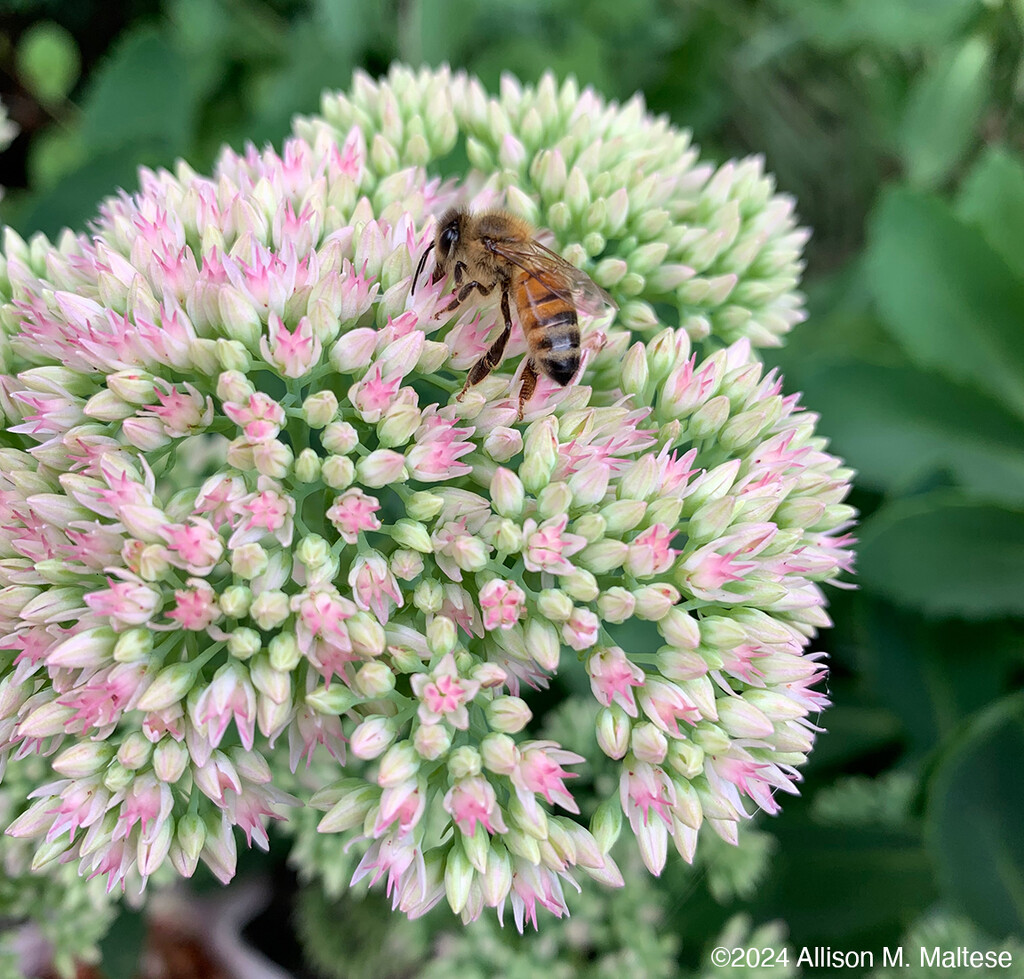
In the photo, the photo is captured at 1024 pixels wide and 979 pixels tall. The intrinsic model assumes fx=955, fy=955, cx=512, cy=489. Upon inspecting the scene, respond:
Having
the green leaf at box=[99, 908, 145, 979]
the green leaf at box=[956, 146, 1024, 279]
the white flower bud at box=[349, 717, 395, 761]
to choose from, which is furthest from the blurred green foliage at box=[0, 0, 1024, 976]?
the white flower bud at box=[349, 717, 395, 761]

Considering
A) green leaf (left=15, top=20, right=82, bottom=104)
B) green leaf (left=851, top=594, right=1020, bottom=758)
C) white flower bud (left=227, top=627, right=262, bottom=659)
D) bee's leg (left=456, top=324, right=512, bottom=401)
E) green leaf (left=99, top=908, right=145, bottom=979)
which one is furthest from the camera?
Answer: green leaf (left=15, top=20, right=82, bottom=104)

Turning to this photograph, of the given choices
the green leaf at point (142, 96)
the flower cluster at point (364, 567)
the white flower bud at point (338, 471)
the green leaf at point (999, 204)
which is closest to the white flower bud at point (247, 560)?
the flower cluster at point (364, 567)

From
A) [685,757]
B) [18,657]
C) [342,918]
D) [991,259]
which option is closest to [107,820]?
[18,657]

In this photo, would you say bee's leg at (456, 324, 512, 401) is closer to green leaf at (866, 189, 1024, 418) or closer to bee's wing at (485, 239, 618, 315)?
bee's wing at (485, 239, 618, 315)

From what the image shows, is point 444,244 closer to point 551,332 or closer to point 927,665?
point 551,332

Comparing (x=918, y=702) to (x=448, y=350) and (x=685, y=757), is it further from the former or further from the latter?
(x=448, y=350)

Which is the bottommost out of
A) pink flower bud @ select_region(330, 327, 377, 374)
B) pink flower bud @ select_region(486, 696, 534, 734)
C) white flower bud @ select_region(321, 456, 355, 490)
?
pink flower bud @ select_region(486, 696, 534, 734)
